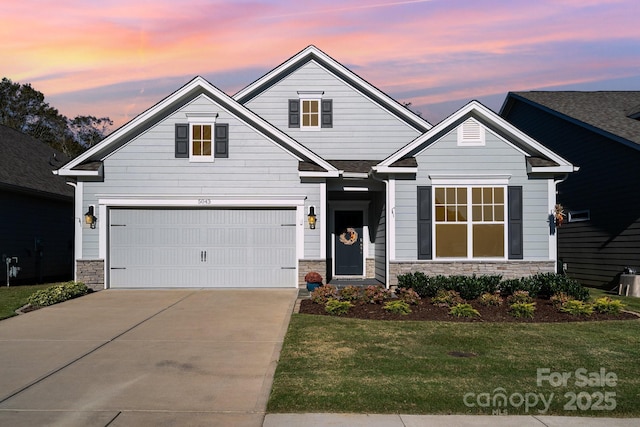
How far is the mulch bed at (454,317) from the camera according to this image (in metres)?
12.3

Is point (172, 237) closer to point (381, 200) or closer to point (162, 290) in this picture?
point (162, 290)

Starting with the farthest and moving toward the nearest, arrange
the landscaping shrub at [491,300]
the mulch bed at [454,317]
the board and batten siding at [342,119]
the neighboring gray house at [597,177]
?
the board and batten siding at [342,119] < the neighboring gray house at [597,177] < the landscaping shrub at [491,300] < the mulch bed at [454,317]

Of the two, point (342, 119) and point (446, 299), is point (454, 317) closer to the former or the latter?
point (446, 299)

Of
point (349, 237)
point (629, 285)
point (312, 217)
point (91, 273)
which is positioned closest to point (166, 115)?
point (91, 273)

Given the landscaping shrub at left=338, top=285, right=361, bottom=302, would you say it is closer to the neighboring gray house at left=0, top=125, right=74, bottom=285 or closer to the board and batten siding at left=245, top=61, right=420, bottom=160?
the board and batten siding at left=245, top=61, right=420, bottom=160

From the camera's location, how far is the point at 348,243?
20.2 metres

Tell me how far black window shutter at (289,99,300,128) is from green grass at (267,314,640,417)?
9.47m

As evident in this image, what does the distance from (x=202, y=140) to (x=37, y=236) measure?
8980 millimetres

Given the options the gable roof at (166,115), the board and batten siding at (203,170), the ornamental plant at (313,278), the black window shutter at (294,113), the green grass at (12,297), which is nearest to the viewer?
the green grass at (12,297)

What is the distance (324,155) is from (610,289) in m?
9.94

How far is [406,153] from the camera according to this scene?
1648cm

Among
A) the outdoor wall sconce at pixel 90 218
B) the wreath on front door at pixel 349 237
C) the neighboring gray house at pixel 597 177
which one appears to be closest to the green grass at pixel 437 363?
the neighboring gray house at pixel 597 177

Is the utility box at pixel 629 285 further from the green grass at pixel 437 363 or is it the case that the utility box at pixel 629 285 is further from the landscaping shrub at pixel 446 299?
the landscaping shrub at pixel 446 299

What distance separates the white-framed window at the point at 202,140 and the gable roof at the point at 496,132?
→ 4.71 m
